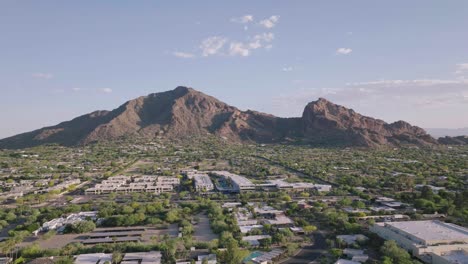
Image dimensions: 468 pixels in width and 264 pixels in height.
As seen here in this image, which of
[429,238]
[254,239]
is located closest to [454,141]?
[429,238]

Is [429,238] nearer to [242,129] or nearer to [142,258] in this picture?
[142,258]

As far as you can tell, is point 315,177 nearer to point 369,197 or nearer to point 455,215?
point 369,197

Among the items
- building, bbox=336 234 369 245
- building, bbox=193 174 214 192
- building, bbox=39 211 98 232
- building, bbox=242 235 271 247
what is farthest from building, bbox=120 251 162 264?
A: building, bbox=193 174 214 192

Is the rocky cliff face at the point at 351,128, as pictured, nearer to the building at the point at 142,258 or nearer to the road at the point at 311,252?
the road at the point at 311,252

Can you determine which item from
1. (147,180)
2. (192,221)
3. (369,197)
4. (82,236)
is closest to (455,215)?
(369,197)

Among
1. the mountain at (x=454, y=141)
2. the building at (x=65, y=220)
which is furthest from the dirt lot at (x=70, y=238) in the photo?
the mountain at (x=454, y=141)

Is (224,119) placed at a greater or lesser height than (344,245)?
greater

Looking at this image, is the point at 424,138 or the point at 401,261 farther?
the point at 424,138
